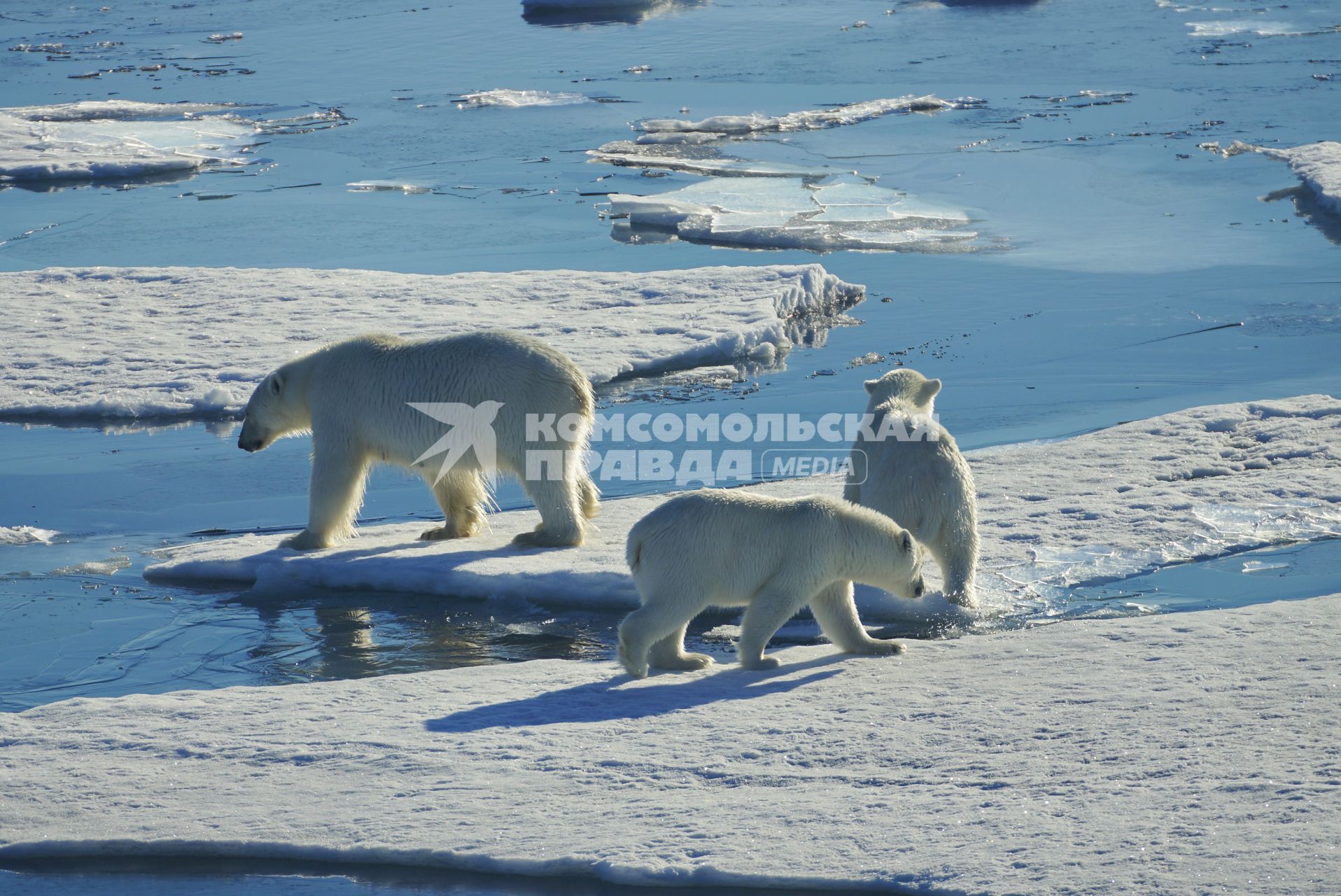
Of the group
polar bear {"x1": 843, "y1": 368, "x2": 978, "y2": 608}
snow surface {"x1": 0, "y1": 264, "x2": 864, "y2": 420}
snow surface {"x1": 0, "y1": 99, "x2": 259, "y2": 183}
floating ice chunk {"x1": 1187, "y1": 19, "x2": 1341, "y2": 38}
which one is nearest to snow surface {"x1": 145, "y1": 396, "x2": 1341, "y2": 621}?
polar bear {"x1": 843, "y1": 368, "x2": 978, "y2": 608}

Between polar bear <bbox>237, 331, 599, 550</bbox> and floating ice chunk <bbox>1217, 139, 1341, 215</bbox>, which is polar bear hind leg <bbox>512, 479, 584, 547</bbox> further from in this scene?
floating ice chunk <bbox>1217, 139, 1341, 215</bbox>

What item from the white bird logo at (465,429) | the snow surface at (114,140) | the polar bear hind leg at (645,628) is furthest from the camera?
the snow surface at (114,140)

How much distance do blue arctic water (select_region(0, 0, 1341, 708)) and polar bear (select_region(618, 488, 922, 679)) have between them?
0.69 metres

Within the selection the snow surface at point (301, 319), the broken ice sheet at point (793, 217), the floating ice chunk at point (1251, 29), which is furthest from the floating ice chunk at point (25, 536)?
the floating ice chunk at point (1251, 29)

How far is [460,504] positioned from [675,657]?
85.3 inches

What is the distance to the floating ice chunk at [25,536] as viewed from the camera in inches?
297

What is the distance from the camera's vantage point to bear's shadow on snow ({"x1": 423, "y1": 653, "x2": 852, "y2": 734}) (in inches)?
195

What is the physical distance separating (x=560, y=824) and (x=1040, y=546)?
336 cm

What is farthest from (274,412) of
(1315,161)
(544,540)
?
(1315,161)

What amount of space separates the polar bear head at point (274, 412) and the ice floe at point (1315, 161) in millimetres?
10884

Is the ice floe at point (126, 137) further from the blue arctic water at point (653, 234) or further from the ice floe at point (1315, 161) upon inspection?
the ice floe at point (1315, 161)

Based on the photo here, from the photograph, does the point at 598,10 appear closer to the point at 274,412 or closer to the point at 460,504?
the point at 274,412

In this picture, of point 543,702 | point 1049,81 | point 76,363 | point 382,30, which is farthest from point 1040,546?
point 382,30

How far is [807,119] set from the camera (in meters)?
19.0
